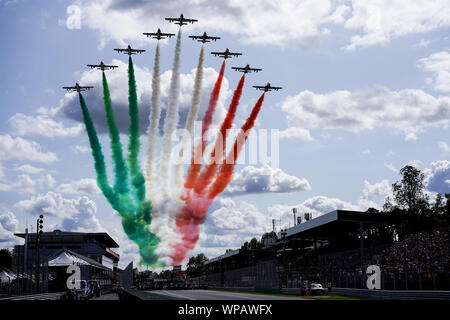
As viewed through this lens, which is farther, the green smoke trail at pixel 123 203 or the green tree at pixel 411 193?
the green tree at pixel 411 193

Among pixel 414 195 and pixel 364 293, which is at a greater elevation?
pixel 414 195

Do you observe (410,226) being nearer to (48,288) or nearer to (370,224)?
(370,224)

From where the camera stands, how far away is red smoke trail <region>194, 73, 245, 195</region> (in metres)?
60.3

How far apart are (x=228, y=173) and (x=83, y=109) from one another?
63.2 feet

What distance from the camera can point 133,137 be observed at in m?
60.1

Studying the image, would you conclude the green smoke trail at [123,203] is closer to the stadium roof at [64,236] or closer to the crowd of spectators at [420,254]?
the crowd of spectators at [420,254]

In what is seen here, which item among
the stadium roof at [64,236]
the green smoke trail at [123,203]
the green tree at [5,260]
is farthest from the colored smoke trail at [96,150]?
the green tree at [5,260]

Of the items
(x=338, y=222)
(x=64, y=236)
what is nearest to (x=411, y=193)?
(x=338, y=222)

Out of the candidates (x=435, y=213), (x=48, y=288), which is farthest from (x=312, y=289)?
(x=435, y=213)

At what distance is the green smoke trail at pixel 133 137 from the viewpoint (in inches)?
2286

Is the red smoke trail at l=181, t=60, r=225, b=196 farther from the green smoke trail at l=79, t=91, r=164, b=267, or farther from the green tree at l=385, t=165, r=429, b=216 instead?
the green tree at l=385, t=165, r=429, b=216

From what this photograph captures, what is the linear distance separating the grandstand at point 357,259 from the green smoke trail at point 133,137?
19.3 metres

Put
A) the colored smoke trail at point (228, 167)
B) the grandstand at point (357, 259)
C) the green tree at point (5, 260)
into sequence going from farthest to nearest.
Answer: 1. the green tree at point (5, 260)
2. the colored smoke trail at point (228, 167)
3. the grandstand at point (357, 259)

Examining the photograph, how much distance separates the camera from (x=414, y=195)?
101 metres
